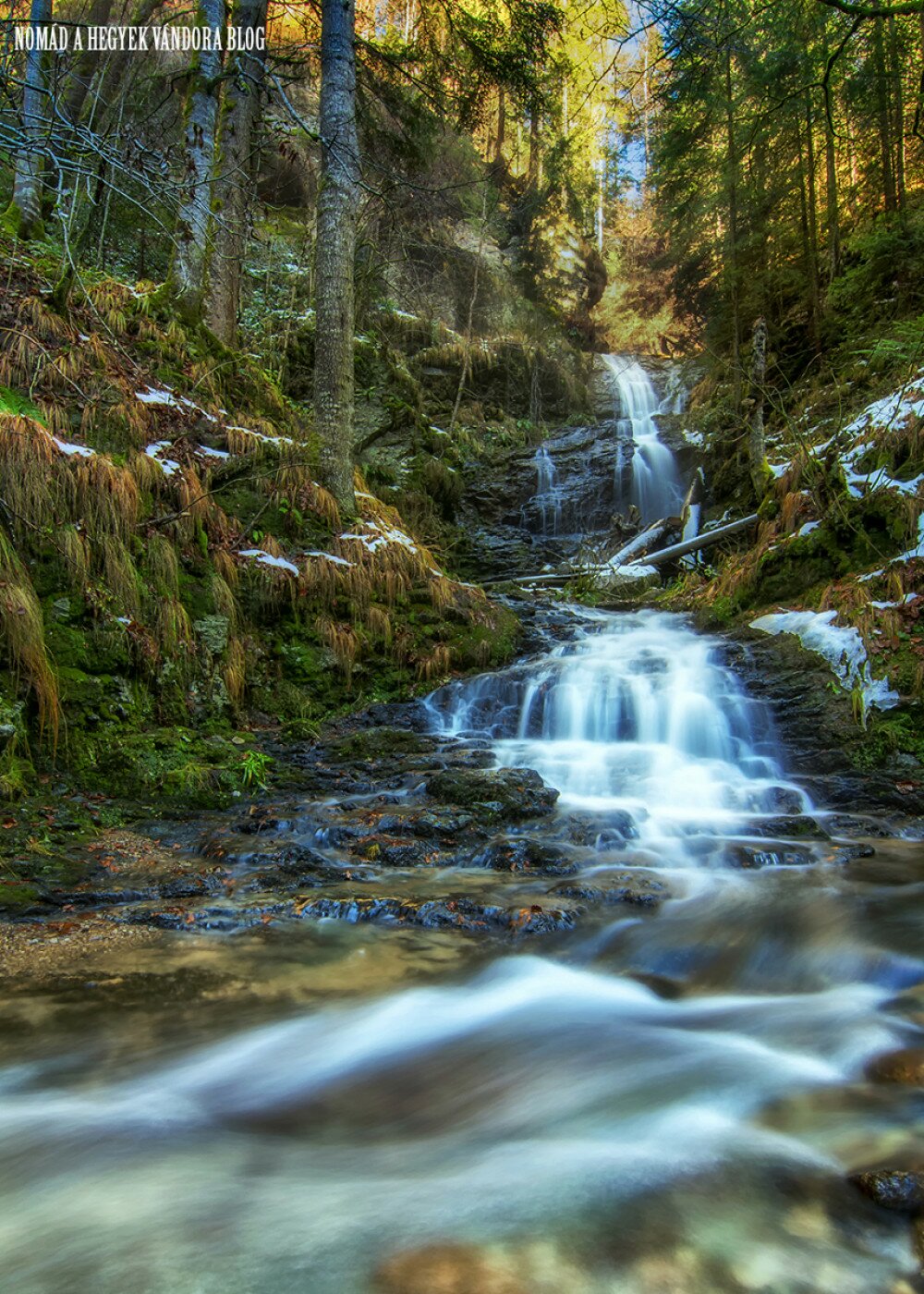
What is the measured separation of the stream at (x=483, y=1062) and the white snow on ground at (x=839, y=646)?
1258 mm

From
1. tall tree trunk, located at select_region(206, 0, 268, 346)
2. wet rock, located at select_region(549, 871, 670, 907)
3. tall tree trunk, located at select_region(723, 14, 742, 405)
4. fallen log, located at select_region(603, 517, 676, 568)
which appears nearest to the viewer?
wet rock, located at select_region(549, 871, 670, 907)

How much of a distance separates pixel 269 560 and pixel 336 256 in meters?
3.93

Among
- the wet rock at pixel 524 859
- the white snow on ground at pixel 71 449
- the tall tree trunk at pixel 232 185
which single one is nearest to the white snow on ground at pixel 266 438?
the white snow on ground at pixel 71 449

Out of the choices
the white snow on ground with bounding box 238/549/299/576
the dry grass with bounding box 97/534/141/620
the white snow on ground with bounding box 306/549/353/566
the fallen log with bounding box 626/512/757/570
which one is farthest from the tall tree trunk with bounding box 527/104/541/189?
the dry grass with bounding box 97/534/141/620

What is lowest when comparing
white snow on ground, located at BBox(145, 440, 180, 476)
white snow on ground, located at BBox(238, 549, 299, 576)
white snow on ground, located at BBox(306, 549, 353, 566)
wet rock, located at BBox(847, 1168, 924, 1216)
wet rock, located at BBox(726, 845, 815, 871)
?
wet rock, located at BBox(847, 1168, 924, 1216)

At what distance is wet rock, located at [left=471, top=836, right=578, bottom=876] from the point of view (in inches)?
171

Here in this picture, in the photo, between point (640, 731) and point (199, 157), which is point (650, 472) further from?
point (199, 157)

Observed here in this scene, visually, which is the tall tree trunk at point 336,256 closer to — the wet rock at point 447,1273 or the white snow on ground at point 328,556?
the white snow on ground at point 328,556

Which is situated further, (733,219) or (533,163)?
(533,163)

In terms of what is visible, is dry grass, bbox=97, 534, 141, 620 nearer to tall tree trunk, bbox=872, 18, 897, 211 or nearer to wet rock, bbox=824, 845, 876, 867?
wet rock, bbox=824, 845, 876, 867

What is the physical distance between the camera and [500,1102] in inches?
97.3

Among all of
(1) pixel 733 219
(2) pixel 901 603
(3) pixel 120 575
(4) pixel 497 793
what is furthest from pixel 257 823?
(1) pixel 733 219

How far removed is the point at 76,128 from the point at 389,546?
5762 millimetres

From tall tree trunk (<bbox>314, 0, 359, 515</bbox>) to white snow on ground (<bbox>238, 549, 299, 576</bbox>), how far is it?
4.27 feet
